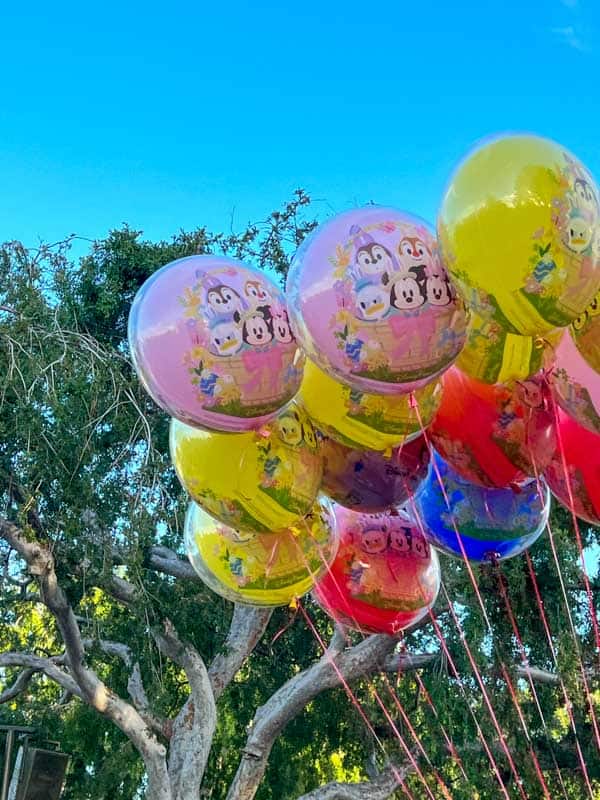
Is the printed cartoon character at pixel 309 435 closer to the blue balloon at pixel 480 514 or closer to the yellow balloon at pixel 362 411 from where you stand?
the yellow balloon at pixel 362 411

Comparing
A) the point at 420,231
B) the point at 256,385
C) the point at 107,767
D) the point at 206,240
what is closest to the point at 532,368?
the point at 420,231

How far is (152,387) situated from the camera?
3.51 m

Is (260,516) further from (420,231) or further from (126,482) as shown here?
(126,482)

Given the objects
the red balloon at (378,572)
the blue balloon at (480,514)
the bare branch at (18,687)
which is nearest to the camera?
the blue balloon at (480,514)

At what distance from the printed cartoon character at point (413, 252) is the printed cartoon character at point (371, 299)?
5.4 inches

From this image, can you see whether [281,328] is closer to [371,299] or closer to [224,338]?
[224,338]

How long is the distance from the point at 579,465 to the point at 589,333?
0.82 m

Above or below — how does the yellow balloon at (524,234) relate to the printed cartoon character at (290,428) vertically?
above

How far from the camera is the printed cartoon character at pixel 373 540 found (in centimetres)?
464

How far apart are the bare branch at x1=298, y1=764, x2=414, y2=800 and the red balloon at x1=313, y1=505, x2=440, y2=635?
15.5 ft

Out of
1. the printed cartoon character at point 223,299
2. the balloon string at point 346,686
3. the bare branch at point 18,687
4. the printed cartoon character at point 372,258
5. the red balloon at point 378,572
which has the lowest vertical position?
the bare branch at point 18,687

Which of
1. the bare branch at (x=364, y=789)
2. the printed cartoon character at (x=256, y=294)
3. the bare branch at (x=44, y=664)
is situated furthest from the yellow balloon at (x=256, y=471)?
the bare branch at (x=44, y=664)

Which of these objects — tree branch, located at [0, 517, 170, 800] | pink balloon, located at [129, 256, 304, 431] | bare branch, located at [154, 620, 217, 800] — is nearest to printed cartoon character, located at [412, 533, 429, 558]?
pink balloon, located at [129, 256, 304, 431]

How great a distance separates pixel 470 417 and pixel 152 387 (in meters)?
1.34
